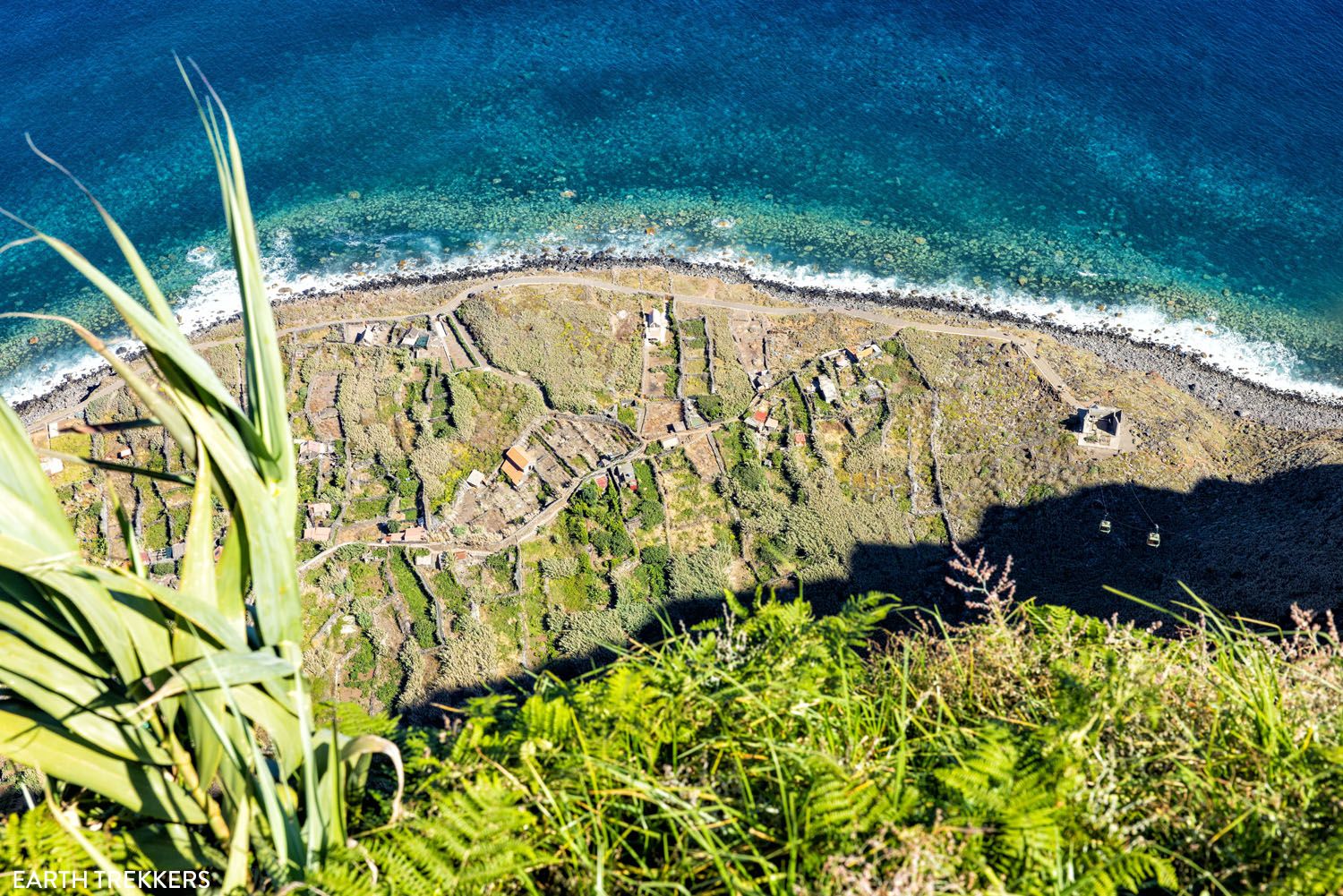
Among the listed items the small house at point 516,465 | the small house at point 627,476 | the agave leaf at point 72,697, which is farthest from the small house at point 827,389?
the agave leaf at point 72,697

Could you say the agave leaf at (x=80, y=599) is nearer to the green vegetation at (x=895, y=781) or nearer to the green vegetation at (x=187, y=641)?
the green vegetation at (x=187, y=641)

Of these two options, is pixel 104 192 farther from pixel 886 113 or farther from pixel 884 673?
pixel 884 673

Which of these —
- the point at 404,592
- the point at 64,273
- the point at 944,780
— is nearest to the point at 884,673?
the point at 944,780

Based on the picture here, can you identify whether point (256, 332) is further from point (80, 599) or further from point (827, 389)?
point (827, 389)

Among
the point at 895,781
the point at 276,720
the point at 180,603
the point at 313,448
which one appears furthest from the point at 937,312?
the point at 180,603

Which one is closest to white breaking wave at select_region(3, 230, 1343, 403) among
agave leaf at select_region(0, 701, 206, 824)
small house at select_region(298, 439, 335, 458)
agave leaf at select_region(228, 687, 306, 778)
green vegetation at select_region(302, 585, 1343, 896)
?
small house at select_region(298, 439, 335, 458)

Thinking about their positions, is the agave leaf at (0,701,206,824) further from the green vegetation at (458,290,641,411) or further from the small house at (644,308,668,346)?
the small house at (644,308,668,346)
